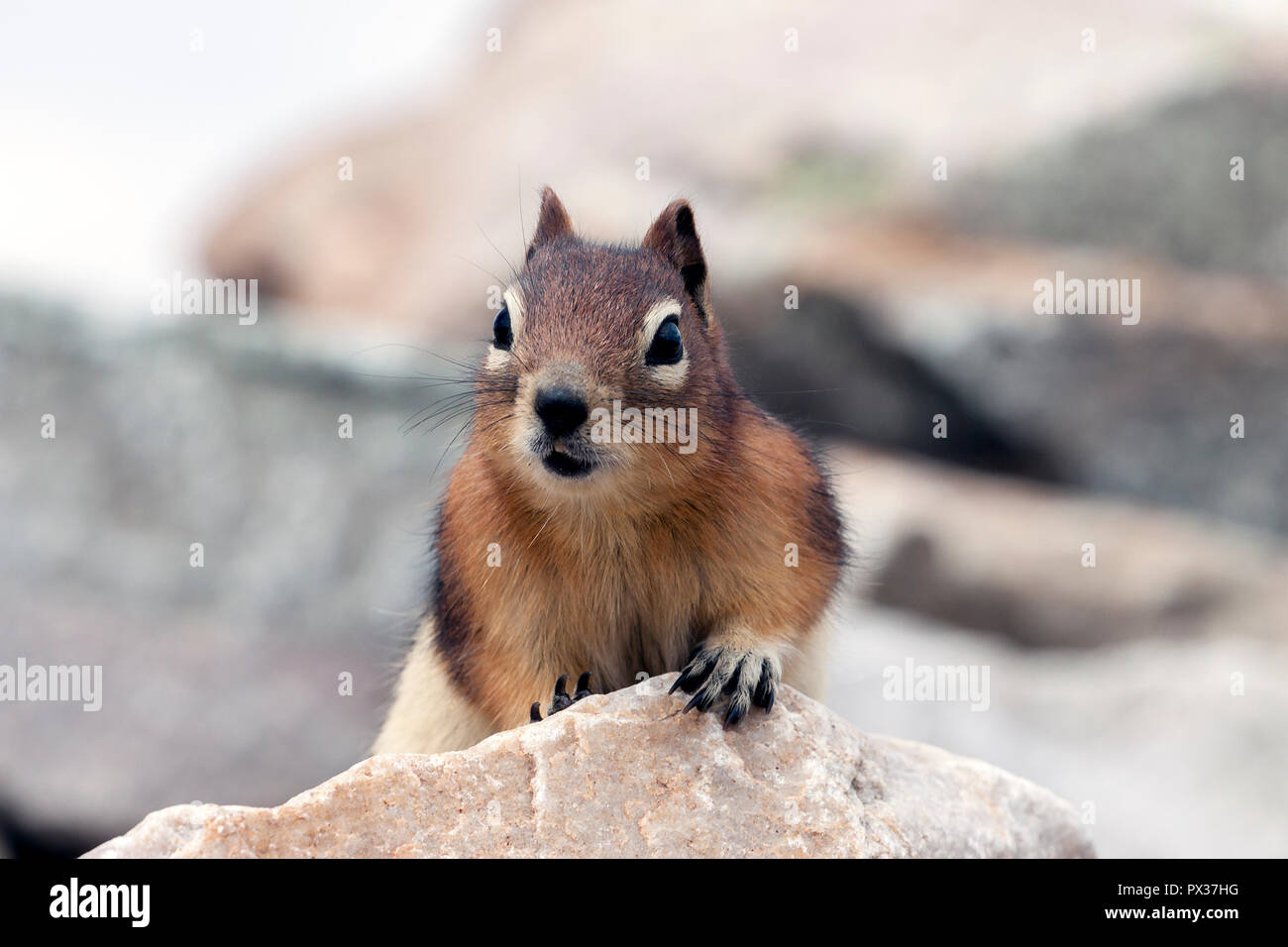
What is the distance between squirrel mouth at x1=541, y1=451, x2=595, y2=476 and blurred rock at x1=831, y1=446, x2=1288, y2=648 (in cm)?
703

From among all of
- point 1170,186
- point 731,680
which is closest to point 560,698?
point 731,680

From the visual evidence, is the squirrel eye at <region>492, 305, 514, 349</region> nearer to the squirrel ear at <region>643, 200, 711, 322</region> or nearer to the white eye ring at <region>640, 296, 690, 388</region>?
the white eye ring at <region>640, 296, 690, 388</region>

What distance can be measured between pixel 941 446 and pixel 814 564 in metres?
8.02

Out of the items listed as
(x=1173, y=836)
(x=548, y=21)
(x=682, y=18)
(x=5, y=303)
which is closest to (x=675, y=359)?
(x=1173, y=836)

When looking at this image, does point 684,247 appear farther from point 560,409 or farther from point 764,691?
point 764,691

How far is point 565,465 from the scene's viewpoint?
3.85 m

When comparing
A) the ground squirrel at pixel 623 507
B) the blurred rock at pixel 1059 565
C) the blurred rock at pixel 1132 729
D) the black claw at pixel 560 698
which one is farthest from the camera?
the blurred rock at pixel 1059 565

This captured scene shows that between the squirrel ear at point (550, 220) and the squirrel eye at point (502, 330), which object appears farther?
the squirrel ear at point (550, 220)

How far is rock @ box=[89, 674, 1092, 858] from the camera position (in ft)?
11.4

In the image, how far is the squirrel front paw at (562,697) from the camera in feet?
13.5

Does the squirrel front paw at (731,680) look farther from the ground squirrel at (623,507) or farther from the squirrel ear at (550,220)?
the squirrel ear at (550,220)

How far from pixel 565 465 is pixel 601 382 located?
0.88 feet

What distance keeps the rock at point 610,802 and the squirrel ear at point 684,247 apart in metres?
1.39

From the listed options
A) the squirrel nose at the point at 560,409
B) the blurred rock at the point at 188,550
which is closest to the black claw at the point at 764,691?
the squirrel nose at the point at 560,409
